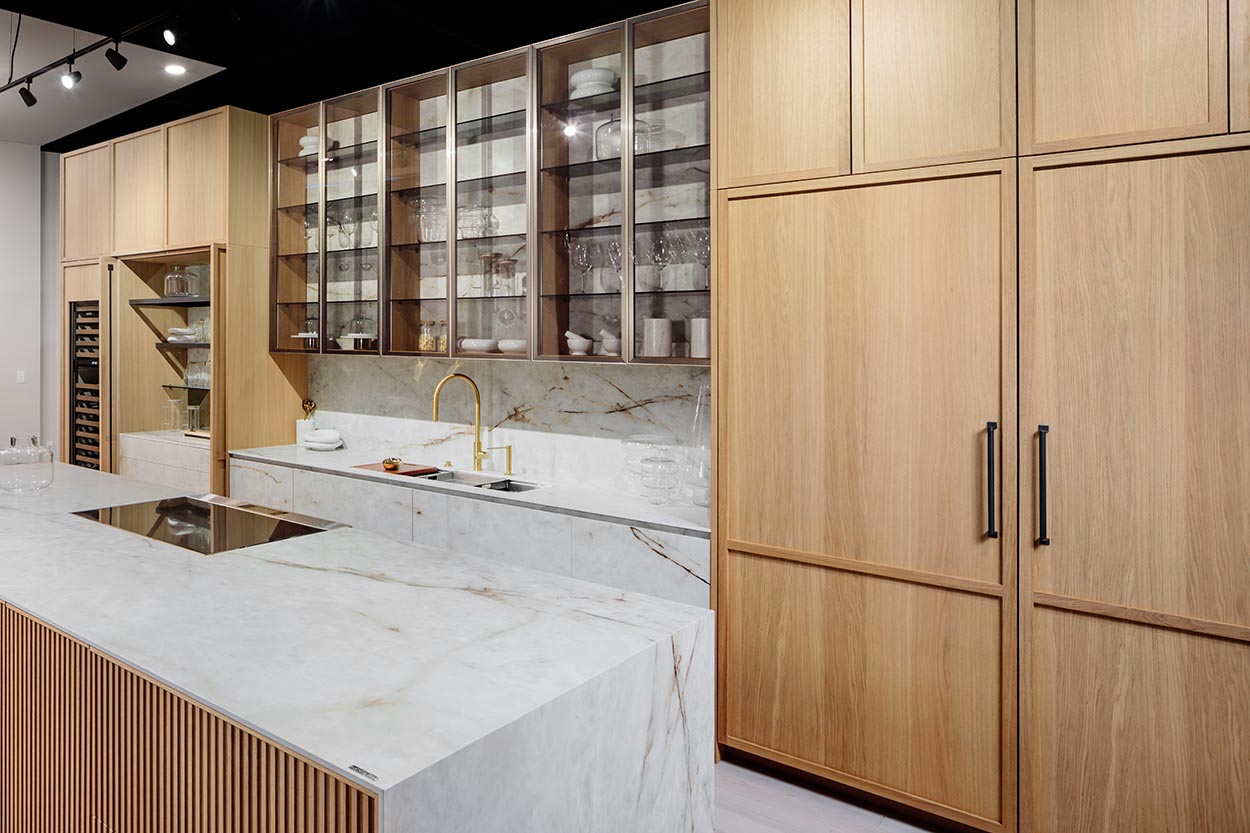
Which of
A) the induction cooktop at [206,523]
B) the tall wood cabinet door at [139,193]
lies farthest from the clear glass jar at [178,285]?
the induction cooktop at [206,523]

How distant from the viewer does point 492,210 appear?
3.54 metres

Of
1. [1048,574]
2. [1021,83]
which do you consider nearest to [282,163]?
[1021,83]

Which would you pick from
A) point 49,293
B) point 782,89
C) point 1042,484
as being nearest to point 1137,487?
point 1042,484

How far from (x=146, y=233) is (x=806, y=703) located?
15.3 ft

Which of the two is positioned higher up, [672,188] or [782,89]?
[782,89]

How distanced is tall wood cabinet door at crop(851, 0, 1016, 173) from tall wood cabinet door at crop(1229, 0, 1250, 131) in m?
0.45

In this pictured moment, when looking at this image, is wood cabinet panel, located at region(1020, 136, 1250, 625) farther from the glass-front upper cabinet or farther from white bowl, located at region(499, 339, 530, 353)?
white bowl, located at region(499, 339, 530, 353)

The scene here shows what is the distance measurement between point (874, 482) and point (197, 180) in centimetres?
408

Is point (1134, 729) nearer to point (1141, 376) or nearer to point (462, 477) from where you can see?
point (1141, 376)

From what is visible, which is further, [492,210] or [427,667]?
[492,210]

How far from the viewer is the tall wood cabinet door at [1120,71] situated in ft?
5.97

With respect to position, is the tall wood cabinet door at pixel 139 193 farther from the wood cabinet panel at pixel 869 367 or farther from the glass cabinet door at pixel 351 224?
the wood cabinet panel at pixel 869 367

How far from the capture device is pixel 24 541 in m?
2.08

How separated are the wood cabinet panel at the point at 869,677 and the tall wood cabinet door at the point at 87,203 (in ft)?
15.8
